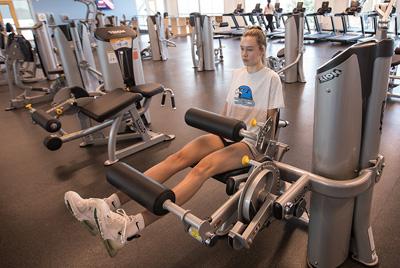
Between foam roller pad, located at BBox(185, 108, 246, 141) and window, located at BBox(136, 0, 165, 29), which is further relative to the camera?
window, located at BBox(136, 0, 165, 29)

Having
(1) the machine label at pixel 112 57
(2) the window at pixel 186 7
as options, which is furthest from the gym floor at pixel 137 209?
(2) the window at pixel 186 7

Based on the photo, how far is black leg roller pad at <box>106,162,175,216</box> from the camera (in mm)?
944

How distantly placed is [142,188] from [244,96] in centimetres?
88

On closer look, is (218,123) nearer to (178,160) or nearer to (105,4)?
(178,160)

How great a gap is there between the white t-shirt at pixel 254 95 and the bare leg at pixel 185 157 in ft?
0.69

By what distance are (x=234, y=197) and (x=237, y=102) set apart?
29.3 inches

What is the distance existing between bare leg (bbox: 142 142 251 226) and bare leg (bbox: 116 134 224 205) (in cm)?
13

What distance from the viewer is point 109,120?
267 cm

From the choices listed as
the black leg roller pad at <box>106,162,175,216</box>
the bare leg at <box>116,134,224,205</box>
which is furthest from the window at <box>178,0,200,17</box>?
the black leg roller pad at <box>106,162,175,216</box>

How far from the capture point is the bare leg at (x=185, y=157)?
1523 mm

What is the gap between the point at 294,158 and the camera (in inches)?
94.5

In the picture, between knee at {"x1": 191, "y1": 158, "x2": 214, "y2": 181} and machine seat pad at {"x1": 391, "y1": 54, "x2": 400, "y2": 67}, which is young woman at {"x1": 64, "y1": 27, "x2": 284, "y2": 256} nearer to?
knee at {"x1": 191, "y1": 158, "x2": 214, "y2": 181}

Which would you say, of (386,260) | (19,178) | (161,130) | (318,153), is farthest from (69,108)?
(386,260)

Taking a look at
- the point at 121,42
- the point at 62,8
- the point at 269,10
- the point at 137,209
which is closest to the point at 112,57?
the point at 121,42
